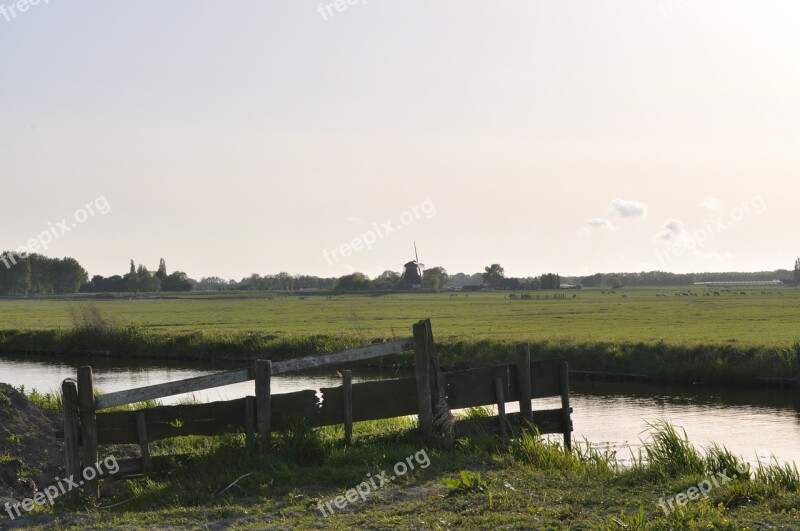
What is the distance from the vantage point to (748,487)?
1077 cm

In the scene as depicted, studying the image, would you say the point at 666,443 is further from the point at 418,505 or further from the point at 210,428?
the point at 210,428

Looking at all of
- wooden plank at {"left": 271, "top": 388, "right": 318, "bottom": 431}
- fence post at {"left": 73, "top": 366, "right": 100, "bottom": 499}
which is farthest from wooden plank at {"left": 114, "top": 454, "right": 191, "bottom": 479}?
wooden plank at {"left": 271, "top": 388, "right": 318, "bottom": 431}

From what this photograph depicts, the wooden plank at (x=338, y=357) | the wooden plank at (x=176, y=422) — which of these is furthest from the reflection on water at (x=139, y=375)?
the wooden plank at (x=338, y=357)

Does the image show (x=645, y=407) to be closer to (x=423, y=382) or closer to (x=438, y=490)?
(x=423, y=382)

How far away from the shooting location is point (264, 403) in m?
13.0

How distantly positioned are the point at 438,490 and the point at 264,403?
3.22 m

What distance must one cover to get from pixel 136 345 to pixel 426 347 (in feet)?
152

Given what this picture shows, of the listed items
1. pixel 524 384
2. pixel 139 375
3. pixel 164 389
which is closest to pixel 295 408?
pixel 164 389

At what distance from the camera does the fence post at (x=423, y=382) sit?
45.4ft

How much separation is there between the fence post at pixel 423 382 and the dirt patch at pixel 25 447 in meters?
5.97

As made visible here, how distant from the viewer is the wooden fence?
12.3 meters

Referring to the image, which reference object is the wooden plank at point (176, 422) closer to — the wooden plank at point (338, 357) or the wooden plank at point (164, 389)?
the wooden plank at point (164, 389)

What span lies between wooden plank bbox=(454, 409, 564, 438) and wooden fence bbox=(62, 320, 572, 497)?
2 centimetres

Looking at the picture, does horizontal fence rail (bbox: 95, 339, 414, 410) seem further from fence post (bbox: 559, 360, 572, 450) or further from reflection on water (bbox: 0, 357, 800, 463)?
reflection on water (bbox: 0, 357, 800, 463)
